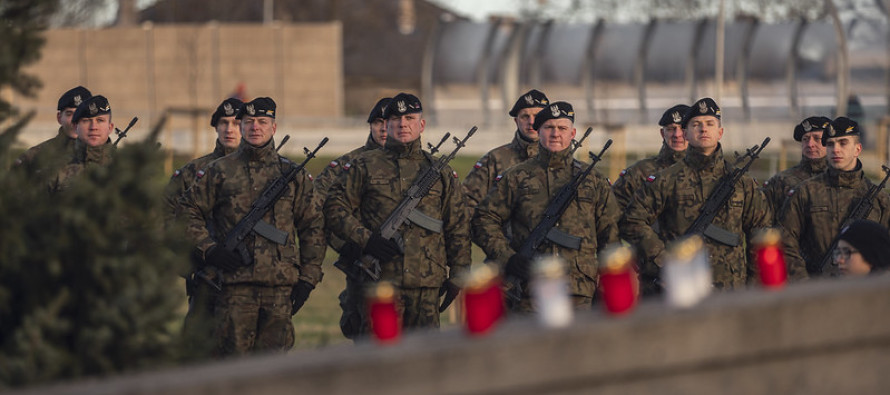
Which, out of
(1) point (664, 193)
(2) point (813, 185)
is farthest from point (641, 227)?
(2) point (813, 185)

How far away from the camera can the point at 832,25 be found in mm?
34562

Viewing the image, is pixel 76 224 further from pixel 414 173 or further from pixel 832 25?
pixel 832 25

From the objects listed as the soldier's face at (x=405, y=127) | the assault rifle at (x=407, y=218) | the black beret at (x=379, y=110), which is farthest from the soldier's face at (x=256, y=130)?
the black beret at (x=379, y=110)

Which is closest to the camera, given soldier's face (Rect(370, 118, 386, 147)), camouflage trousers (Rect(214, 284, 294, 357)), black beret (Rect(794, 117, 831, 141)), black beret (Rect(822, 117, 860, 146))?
camouflage trousers (Rect(214, 284, 294, 357))

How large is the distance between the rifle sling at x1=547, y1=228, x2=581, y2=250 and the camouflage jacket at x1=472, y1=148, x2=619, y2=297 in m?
0.03

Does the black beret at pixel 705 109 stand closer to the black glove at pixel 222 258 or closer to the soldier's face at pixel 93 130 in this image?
the black glove at pixel 222 258

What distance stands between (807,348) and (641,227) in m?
4.48

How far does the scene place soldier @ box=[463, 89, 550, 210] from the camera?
456 inches

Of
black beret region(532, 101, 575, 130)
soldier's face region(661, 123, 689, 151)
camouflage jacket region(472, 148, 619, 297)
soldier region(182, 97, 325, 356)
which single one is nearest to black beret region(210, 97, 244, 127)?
soldier region(182, 97, 325, 356)

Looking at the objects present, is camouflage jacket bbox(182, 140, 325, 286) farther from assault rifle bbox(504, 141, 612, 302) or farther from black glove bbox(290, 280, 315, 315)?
assault rifle bbox(504, 141, 612, 302)

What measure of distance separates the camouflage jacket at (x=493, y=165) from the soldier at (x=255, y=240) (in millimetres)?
1531

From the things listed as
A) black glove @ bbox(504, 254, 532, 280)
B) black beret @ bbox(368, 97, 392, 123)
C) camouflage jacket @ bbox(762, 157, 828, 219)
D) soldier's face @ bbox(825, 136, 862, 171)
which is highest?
black beret @ bbox(368, 97, 392, 123)

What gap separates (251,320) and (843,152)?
4.00 m

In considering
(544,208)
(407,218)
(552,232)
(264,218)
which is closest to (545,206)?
(544,208)
